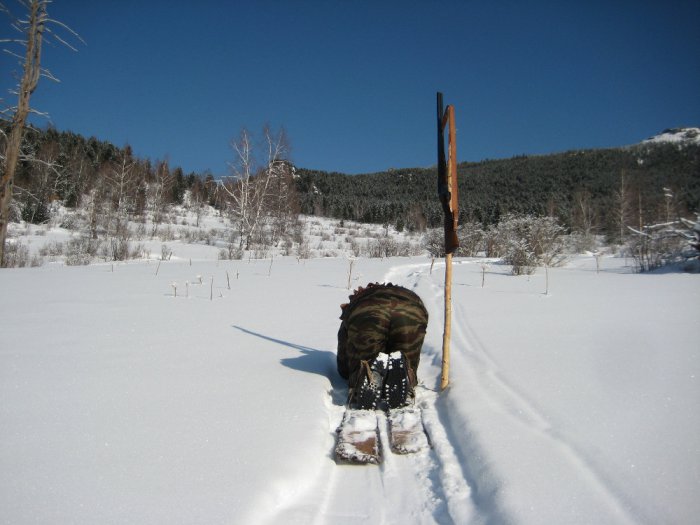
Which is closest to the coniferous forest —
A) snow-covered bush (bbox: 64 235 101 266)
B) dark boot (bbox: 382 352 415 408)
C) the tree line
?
the tree line

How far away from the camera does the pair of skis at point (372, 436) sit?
1950 millimetres

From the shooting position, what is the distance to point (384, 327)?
105 inches

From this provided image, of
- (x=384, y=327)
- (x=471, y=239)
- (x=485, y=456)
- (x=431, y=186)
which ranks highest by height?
(x=431, y=186)

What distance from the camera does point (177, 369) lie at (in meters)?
2.83

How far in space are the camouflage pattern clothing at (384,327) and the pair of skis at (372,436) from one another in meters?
0.30

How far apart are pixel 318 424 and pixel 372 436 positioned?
341mm

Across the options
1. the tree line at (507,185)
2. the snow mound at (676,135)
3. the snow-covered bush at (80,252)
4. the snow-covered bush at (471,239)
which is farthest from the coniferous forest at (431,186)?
the snow mound at (676,135)

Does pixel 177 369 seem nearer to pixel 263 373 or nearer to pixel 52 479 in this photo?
pixel 263 373

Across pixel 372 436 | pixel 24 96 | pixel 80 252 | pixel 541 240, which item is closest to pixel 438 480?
pixel 372 436

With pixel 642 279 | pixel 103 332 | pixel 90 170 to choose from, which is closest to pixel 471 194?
pixel 90 170

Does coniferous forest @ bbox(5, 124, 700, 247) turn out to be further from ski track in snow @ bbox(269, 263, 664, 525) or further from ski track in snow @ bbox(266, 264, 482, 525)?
ski track in snow @ bbox(266, 264, 482, 525)

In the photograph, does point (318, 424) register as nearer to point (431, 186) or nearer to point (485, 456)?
point (485, 456)

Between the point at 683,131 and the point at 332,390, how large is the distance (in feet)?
430

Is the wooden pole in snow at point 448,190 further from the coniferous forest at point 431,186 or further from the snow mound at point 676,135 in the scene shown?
the snow mound at point 676,135
